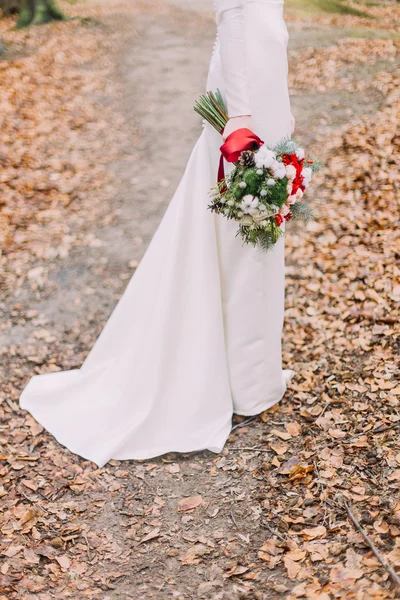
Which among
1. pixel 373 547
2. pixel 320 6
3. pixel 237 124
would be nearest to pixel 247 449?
pixel 373 547

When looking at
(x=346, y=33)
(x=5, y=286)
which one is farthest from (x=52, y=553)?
(x=346, y=33)

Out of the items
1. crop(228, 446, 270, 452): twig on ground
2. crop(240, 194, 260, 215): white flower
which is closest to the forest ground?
crop(228, 446, 270, 452): twig on ground

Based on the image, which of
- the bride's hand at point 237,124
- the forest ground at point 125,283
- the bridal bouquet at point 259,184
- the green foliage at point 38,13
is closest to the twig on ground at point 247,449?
the forest ground at point 125,283

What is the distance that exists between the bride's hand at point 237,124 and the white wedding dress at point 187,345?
11.3 inches

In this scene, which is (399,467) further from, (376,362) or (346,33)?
(346,33)

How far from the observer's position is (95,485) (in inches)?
143

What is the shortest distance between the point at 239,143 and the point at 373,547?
1.99 metres

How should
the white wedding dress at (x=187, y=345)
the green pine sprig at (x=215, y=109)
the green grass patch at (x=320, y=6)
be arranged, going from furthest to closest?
the green grass patch at (x=320, y=6), the white wedding dress at (x=187, y=345), the green pine sprig at (x=215, y=109)

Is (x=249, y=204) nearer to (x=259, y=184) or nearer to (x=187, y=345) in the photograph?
(x=259, y=184)

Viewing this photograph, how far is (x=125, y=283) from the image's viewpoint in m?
5.67

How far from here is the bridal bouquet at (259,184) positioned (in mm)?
3053

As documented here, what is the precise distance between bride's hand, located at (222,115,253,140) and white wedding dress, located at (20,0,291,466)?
29 cm

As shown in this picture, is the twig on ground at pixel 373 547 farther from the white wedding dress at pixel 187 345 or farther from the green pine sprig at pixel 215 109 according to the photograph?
the green pine sprig at pixel 215 109

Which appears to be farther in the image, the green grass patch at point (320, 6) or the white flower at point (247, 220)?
the green grass patch at point (320, 6)
